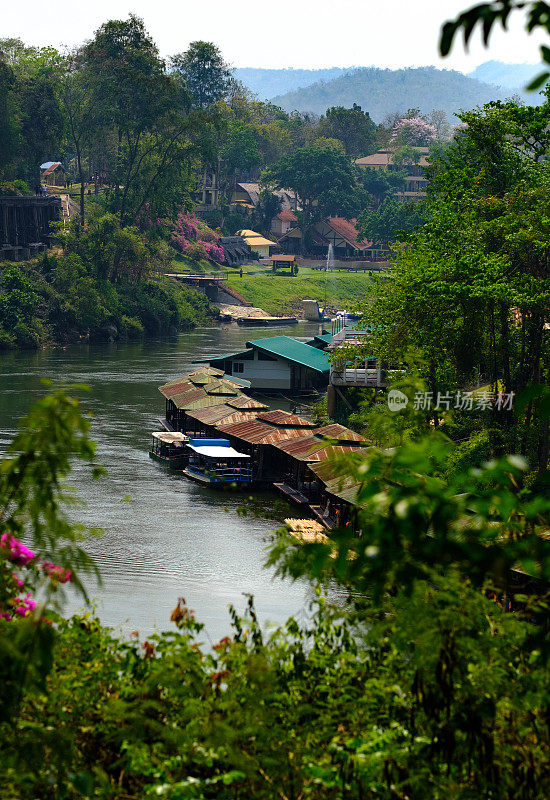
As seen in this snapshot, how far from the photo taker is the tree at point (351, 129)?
143250mm

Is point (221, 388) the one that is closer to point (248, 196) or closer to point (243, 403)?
point (243, 403)

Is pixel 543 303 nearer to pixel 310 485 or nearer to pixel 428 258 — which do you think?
pixel 428 258

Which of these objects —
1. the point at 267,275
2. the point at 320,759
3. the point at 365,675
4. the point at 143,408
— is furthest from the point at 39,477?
the point at 267,275

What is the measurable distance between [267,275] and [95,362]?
1844 inches

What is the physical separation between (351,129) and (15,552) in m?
143

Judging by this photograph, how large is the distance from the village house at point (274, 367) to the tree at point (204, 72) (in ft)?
255

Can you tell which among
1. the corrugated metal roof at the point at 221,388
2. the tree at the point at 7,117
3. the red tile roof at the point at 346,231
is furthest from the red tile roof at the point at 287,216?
the corrugated metal roof at the point at 221,388

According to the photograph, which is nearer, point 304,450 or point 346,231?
point 304,450

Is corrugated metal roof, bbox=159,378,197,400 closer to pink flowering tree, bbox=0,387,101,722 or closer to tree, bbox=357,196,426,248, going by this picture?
pink flowering tree, bbox=0,387,101,722

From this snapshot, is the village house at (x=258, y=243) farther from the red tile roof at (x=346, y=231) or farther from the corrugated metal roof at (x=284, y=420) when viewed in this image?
the corrugated metal roof at (x=284, y=420)

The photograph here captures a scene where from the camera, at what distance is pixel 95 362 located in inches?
2317

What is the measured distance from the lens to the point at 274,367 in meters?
49.8

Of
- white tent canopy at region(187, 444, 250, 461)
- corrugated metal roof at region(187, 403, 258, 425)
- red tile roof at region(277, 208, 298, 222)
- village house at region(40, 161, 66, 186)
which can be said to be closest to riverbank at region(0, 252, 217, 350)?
corrugated metal roof at region(187, 403, 258, 425)

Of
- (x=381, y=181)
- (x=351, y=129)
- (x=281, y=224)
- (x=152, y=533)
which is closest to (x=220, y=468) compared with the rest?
(x=152, y=533)
